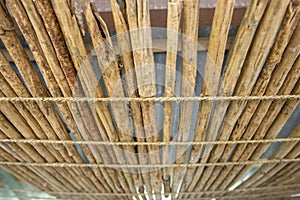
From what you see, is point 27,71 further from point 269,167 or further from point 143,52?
point 269,167

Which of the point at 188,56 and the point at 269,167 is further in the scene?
the point at 269,167

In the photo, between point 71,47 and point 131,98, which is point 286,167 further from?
point 71,47

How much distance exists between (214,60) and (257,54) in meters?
0.15

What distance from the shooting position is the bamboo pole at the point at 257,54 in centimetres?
70

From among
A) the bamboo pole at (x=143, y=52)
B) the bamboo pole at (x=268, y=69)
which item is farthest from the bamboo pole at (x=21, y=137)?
the bamboo pole at (x=268, y=69)

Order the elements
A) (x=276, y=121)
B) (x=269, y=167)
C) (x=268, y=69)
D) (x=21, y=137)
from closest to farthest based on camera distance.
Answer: (x=268, y=69) → (x=276, y=121) → (x=21, y=137) → (x=269, y=167)

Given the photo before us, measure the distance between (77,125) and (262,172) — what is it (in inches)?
55.8

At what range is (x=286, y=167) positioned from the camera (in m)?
1.68

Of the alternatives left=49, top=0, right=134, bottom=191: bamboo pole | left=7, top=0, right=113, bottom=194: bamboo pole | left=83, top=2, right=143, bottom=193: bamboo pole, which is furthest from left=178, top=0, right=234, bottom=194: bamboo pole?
left=7, top=0, right=113, bottom=194: bamboo pole

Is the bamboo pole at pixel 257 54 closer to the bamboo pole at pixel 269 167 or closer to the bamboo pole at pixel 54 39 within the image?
the bamboo pole at pixel 269 167

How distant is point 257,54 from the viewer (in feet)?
2.73

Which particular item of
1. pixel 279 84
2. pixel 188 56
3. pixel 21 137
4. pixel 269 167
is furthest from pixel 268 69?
pixel 21 137

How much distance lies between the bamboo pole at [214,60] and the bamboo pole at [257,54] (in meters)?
0.10

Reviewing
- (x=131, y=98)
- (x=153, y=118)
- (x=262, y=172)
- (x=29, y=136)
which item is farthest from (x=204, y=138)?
(x=29, y=136)
